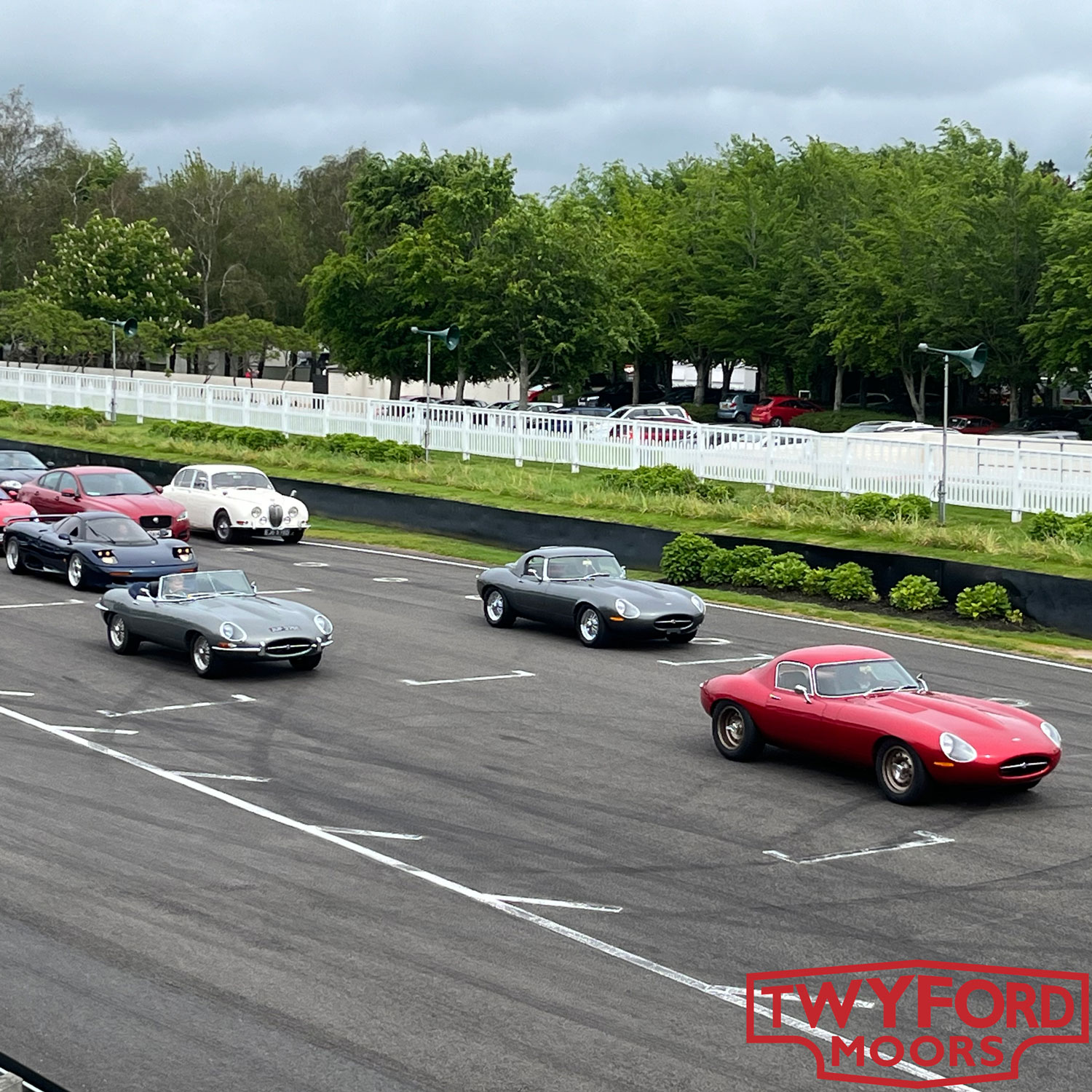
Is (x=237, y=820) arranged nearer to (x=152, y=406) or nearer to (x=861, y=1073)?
(x=861, y=1073)

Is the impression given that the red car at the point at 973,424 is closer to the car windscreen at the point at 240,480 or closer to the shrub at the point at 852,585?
the car windscreen at the point at 240,480

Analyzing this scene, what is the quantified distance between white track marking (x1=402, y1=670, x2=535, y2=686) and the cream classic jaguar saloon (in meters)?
14.0

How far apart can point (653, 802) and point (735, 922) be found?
340 centimetres

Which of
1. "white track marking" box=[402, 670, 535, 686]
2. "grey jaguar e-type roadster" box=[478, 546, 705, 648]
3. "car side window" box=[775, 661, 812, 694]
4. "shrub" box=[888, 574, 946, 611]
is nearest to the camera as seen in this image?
"car side window" box=[775, 661, 812, 694]

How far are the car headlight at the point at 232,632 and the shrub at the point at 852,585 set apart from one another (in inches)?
447

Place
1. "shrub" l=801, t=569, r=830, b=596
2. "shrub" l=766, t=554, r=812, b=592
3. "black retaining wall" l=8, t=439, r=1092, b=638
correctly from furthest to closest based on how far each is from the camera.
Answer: "shrub" l=766, t=554, r=812, b=592 < "shrub" l=801, t=569, r=830, b=596 < "black retaining wall" l=8, t=439, r=1092, b=638

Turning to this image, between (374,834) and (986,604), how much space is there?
14610mm

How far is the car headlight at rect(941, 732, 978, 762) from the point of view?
556 inches

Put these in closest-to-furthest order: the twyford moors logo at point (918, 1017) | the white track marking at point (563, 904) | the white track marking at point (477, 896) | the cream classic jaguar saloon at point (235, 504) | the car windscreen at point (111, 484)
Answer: the twyford moors logo at point (918, 1017) → the white track marking at point (477, 896) → the white track marking at point (563, 904) → the car windscreen at point (111, 484) → the cream classic jaguar saloon at point (235, 504)

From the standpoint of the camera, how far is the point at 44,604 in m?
25.4

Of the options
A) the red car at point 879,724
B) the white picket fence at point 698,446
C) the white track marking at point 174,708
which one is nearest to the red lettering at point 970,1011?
the red car at point 879,724

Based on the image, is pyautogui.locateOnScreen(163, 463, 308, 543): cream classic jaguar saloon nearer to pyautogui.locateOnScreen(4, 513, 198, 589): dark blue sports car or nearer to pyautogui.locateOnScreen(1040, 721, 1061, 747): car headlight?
pyautogui.locateOnScreen(4, 513, 198, 589): dark blue sports car

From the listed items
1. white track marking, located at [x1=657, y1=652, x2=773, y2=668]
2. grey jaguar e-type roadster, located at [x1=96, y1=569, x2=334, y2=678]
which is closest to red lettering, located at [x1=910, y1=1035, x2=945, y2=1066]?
grey jaguar e-type roadster, located at [x1=96, y1=569, x2=334, y2=678]

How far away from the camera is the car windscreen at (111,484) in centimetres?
3148
